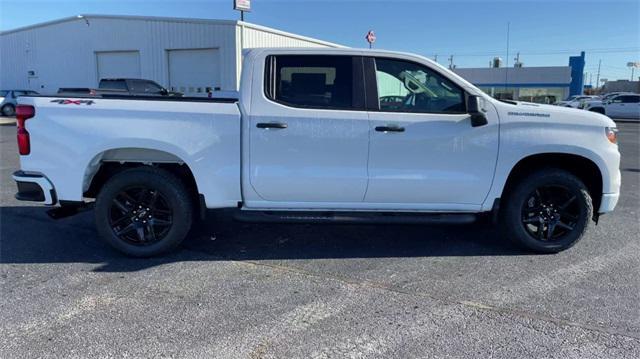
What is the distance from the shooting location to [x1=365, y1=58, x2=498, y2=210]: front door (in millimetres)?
4730

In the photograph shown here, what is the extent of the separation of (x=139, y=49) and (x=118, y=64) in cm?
209

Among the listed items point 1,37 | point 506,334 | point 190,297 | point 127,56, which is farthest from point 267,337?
point 1,37

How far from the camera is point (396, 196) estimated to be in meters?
4.86

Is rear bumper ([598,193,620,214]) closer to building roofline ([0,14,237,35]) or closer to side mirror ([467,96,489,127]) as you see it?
side mirror ([467,96,489,127])

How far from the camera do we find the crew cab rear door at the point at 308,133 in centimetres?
467

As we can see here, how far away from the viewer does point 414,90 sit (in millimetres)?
4891

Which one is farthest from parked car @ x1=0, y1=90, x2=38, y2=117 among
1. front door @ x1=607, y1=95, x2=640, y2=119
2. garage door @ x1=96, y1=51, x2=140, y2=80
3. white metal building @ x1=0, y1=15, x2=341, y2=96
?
front door @ x1=607, y1=95, x2=640, y2=119

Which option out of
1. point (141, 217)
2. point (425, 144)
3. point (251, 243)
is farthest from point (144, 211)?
point (425, 144)

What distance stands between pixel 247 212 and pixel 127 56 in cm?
2559

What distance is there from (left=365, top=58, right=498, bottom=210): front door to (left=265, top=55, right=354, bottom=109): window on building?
0.30 metres

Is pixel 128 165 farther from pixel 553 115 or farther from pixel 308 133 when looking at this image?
pixel 553 115

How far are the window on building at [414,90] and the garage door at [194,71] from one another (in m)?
20.8

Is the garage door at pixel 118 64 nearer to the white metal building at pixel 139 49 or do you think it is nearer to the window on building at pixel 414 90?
the white metal building at pixel 139 49

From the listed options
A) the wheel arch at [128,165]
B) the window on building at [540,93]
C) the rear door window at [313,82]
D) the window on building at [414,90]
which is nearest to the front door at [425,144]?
the window on building at [414,90]
